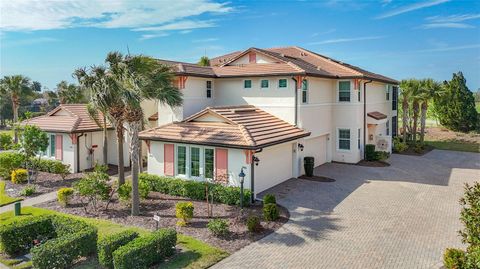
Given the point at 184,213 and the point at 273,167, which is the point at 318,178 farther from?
the point at 184,213

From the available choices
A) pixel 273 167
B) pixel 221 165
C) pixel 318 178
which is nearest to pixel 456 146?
pixel 318 178

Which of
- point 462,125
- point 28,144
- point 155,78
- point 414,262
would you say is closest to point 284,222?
point 414,262

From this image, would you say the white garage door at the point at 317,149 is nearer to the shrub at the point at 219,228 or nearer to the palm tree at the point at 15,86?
the shrub at the point at 219,228

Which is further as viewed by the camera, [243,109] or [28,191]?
[243,109]

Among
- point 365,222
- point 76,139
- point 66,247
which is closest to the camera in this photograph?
point 66,247

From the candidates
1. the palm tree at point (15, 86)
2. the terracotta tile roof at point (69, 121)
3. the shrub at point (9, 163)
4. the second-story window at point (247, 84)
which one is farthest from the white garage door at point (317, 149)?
the palm tree at point (15, 86)

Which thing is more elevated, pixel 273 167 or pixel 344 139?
pixel 344 139
